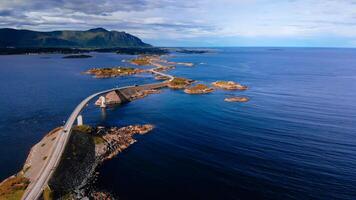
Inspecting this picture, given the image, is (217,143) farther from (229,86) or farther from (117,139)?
(229,86)

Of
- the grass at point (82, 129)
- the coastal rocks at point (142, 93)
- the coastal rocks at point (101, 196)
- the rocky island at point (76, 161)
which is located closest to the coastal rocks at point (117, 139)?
the rocky island at point (76, 161)

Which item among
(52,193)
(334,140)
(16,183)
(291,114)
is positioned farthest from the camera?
(291,114)

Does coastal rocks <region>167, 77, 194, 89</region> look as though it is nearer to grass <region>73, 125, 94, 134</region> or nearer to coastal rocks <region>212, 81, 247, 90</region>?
coastal rocks <region>212, 81, 247, 90</region>

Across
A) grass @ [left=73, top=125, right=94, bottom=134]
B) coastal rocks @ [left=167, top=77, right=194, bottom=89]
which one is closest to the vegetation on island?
coastal rocks @ [left=167, top=77, right=194, bottom=89]

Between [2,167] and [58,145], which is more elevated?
[58,145]

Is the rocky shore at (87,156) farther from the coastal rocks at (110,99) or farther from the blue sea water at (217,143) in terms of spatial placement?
the coastal rocks at (110,99)

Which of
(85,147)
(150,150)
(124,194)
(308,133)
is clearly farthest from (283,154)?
(85,147)

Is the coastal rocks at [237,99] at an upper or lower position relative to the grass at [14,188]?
upper

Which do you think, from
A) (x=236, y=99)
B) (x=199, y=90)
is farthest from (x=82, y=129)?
(x=199, y=90)

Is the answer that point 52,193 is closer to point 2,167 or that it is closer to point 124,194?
point 124,194
